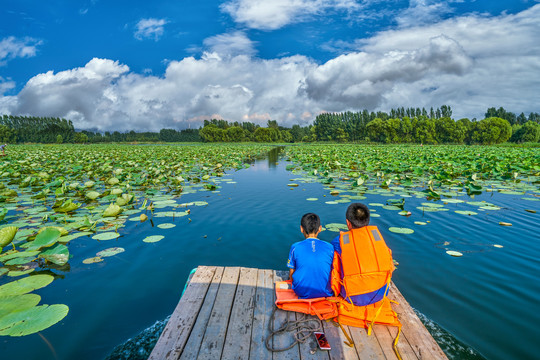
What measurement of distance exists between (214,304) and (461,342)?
2.24 metres

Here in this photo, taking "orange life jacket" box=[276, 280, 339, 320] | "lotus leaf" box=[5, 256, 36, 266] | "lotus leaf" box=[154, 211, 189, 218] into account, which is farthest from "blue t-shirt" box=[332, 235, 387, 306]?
"lotus leaf" box=[154, 211, 189, 218]

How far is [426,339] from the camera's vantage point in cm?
202

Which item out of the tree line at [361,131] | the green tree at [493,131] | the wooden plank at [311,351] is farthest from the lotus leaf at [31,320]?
the green tree at [493,131]

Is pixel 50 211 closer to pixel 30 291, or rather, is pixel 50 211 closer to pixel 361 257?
pixel 30 291

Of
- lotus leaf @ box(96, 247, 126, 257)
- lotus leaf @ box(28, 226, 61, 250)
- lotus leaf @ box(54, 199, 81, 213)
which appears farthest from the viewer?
lotus leaf @ box(54, 199, 81, 213)

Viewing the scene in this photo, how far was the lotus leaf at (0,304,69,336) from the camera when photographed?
7.26 feet

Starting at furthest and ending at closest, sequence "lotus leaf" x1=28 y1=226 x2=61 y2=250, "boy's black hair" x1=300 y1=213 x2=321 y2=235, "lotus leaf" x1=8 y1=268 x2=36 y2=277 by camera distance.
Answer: "lotus leaf" x1=28 y1=226 x2=61 y2=250, "lotus leaf" x1=8 y1=268 x2=36 y2=277, "boy's black hair" x1=300 y1=213 x2=321 y2=235

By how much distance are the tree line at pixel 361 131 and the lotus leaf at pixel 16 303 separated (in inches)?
2304

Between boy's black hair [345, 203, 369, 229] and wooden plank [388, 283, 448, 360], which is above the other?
boy's black hair [345, 203, 369, 229]

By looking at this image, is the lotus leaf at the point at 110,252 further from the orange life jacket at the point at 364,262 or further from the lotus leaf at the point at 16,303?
the orange life jacket at the point at 364,262

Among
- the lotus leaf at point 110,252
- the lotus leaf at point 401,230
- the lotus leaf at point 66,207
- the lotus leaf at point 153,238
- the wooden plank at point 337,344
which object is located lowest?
the lotus leaf at point 110,252

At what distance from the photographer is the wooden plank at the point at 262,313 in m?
1.90

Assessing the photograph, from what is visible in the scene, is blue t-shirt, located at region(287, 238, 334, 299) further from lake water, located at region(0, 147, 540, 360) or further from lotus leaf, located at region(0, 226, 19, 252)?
lotus leaf, located at region(0, 226, 19, 252)

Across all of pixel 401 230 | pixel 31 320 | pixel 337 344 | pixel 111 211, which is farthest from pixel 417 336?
pixel 111 211
